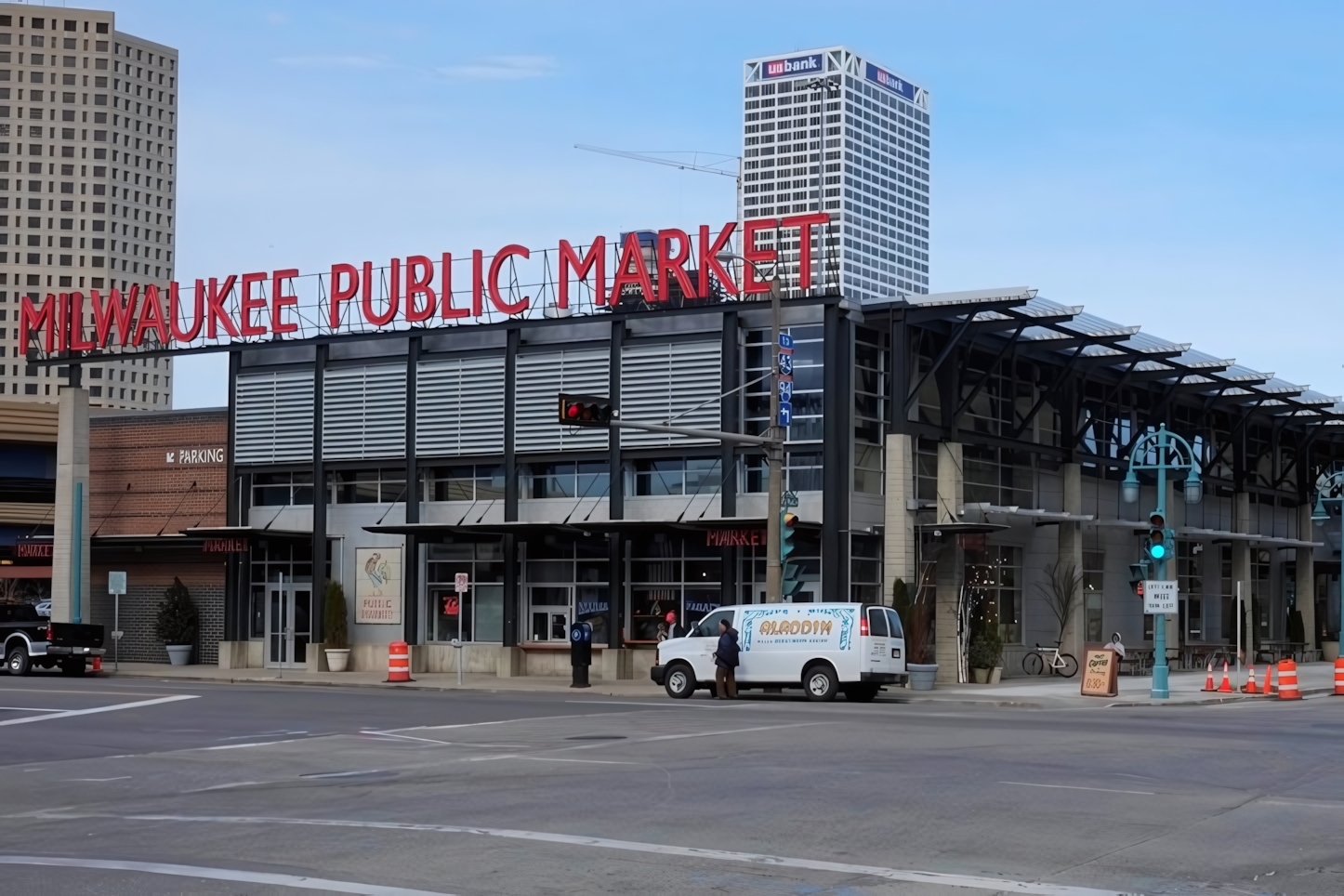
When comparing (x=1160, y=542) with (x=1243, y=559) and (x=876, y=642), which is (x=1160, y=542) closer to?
(x=876, y=642)

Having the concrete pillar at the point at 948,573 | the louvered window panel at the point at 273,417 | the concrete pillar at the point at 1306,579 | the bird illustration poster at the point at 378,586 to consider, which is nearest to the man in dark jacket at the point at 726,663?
the concrete pillar at the point at 948,573

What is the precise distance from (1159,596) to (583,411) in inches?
544

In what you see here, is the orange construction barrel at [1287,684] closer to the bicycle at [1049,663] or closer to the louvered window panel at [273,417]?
the bicycle at [1049,663]

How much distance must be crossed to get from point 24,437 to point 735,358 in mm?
31231

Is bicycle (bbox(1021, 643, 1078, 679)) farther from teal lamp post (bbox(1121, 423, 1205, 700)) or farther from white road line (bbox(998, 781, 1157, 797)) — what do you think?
white road line (bbox(998, 781, 1157, 797))

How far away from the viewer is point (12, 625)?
148 ft

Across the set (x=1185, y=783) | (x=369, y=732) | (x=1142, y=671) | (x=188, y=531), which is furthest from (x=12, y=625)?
(x=1185, y=783)

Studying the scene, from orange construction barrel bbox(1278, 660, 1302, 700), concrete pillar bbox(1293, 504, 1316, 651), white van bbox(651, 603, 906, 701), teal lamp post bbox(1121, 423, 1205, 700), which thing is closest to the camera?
white van bbox(651, 603, 906, 701)

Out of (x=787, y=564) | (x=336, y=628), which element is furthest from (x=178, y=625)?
(x=787, y=564)

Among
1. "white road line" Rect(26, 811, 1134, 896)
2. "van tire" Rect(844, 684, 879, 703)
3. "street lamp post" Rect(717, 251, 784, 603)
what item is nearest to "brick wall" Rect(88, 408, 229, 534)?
"street lamp post" Rect(717, 251, 784, 603)

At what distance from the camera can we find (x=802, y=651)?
3347 centimetres

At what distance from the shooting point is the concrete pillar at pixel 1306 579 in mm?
63938

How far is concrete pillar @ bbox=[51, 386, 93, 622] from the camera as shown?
51812mm

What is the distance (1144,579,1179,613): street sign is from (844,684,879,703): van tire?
6681 millimetres
